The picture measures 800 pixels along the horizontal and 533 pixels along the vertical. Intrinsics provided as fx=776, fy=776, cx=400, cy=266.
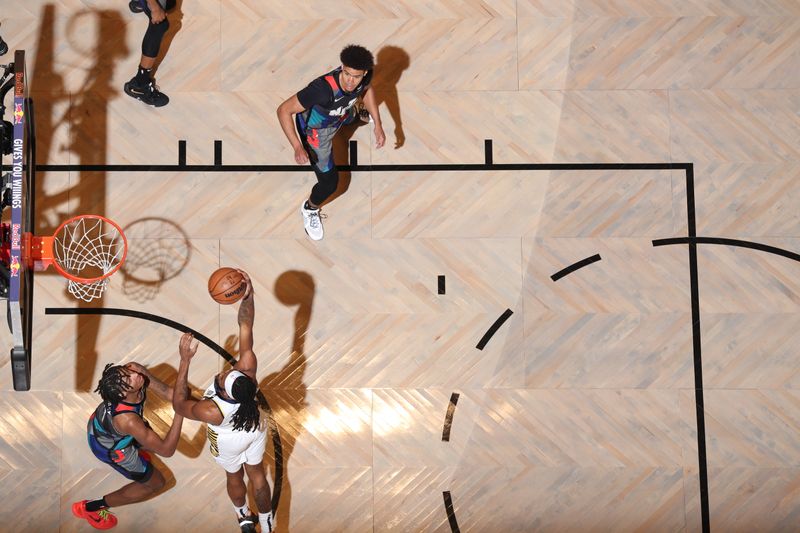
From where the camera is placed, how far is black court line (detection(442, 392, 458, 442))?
6738mm

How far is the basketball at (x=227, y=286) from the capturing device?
5.84 m

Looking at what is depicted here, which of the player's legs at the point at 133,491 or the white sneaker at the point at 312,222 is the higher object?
the white sneaker at the point at 312,222

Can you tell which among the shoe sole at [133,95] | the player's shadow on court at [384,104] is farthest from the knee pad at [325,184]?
the shoe sole at [133,95]

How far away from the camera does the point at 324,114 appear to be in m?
6.11

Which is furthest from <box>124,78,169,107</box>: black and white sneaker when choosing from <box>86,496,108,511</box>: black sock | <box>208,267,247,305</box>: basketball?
<box>86,496,108,511</box>: black sock

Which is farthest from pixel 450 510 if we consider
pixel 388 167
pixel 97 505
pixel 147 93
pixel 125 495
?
pixel 147 93

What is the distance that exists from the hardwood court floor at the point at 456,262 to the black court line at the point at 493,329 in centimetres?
4

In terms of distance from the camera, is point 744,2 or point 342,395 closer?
point 342,395

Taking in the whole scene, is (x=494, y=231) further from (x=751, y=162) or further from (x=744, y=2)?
(x=744, y=2)

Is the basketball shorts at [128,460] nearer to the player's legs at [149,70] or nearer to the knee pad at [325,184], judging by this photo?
the knee pad at [325,184]

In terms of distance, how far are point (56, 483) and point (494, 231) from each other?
436cm

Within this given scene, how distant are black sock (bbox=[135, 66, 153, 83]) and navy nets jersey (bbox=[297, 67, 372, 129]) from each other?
1674mm

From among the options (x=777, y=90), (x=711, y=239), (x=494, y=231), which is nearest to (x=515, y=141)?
(x=494, y=231)

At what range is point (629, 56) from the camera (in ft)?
23.8
